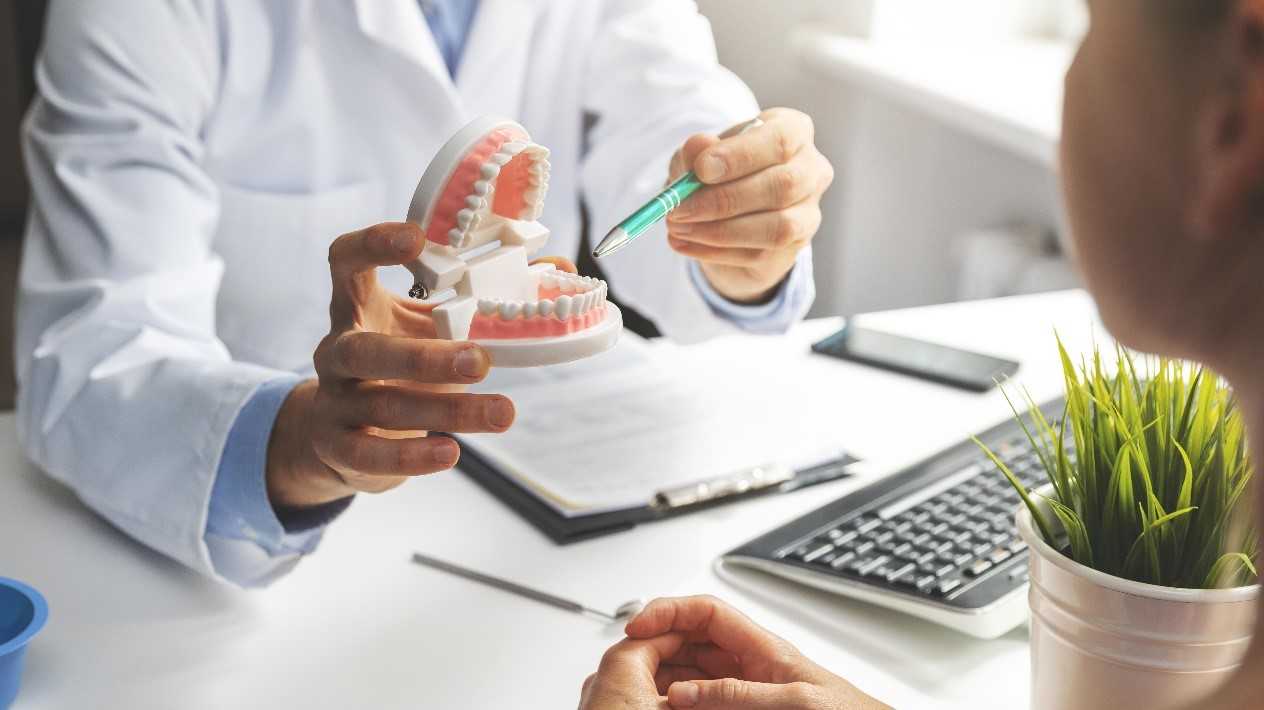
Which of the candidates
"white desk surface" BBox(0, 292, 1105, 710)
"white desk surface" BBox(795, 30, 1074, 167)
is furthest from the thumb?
"white desk surface" BBox(795, 30, 1074, 167)

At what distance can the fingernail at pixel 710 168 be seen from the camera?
0.88 metres

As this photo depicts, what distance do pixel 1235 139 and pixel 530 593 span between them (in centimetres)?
57

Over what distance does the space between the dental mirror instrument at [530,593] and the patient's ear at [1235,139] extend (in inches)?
19.1

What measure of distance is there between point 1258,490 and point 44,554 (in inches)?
30.7

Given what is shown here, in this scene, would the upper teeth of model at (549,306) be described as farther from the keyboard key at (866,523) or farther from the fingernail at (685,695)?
the keyboard key at (866,523)

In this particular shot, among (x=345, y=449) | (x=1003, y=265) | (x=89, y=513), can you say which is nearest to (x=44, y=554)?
(x=89, y=513)

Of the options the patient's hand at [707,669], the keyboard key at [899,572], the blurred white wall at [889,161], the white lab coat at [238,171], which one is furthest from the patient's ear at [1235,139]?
the blurred white wall at [889,161]

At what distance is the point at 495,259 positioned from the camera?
66 cm

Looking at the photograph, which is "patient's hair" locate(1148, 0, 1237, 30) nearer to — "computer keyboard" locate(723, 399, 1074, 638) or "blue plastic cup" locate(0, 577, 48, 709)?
"computer keyboard" locate(723, 399, 1074, 638)

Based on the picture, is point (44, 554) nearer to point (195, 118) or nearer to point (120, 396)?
point (120, 396)

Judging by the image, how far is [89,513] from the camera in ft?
3.15

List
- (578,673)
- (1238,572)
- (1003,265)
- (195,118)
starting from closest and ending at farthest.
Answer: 1. (1238,572)
2. (578,673)
3. (195,118)
4. (1003,265)

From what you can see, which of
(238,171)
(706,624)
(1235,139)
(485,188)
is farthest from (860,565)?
(238,171)

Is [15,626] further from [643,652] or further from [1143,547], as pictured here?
[1143,547]
